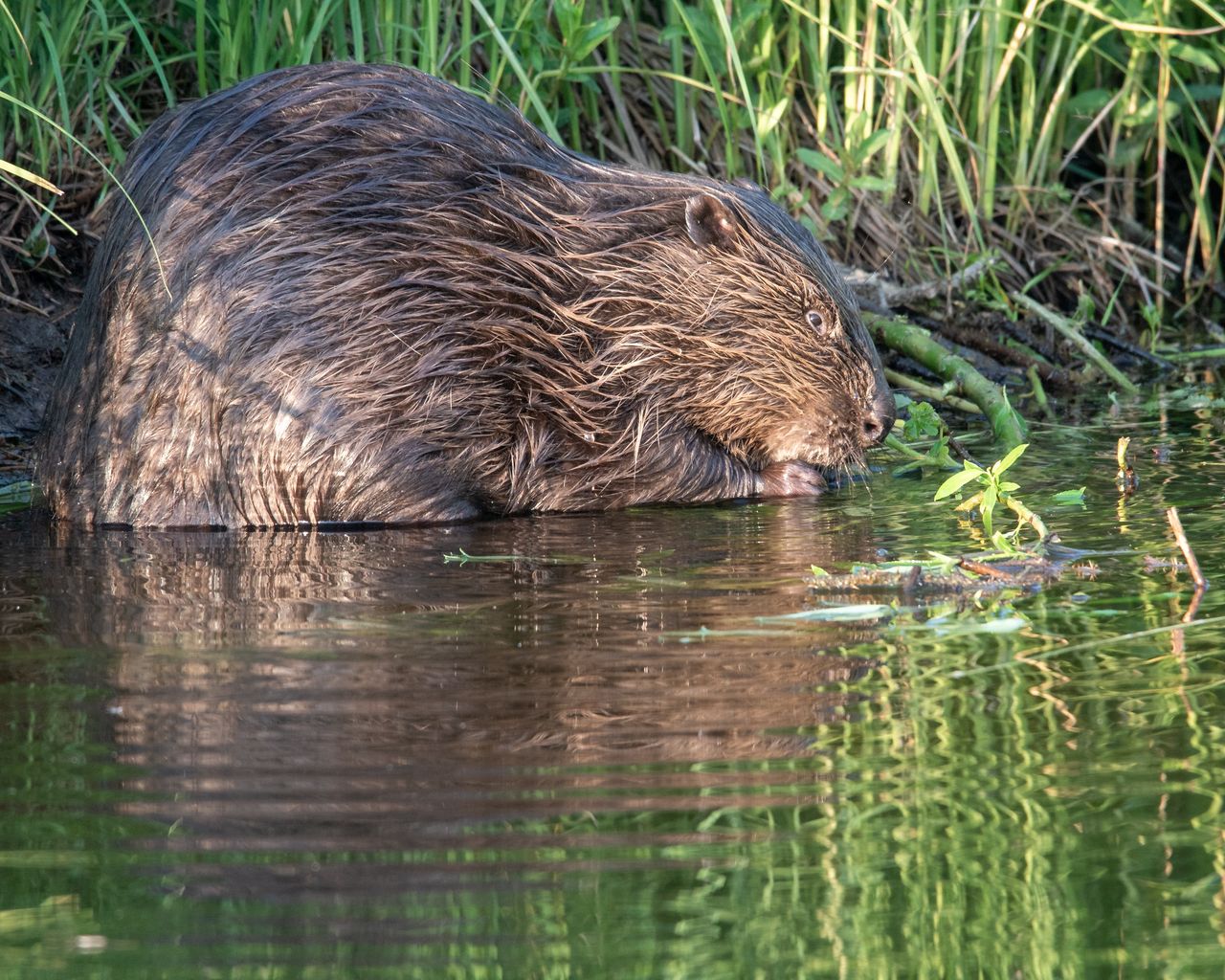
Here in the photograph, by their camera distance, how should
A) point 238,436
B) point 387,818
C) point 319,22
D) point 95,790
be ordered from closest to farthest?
1. point 387,818
2. point 95,790
3. point 238,436
4. point 319,22

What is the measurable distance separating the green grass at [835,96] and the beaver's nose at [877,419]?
1170 millimetres

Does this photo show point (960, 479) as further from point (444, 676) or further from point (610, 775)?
point (610, 775)

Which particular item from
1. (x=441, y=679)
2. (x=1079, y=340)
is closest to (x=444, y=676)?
(x=441, y=679)

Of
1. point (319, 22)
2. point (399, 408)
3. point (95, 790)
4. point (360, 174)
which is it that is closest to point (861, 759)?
Result: point (95, 790)

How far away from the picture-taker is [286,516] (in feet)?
13.7

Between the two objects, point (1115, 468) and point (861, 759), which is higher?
point (1115, 468)

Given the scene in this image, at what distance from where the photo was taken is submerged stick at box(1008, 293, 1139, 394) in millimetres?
5934

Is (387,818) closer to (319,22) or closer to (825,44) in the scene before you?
(319,22)

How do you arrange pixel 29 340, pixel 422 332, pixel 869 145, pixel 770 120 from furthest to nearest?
pixel 869 145, pixel 770 120, pixel 29 340, pixel 422 332

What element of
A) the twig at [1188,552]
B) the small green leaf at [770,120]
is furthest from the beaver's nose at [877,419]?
the twig at [1188,552]

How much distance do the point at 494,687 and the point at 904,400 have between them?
3.24 metres

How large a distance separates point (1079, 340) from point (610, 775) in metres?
4.38

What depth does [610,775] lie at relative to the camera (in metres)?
2.03

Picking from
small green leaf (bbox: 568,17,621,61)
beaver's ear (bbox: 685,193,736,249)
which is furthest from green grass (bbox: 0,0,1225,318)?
beaver's ear (bbox: 685,193,736,249)
